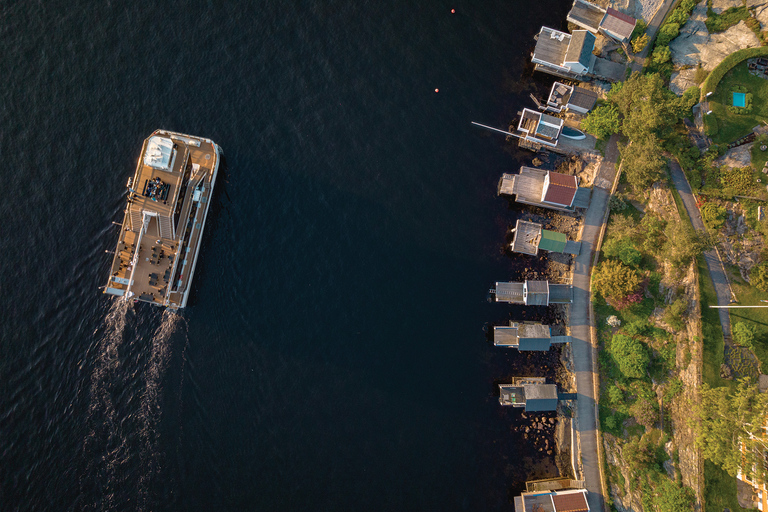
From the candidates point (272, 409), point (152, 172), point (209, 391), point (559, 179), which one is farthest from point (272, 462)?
point (559, 179)

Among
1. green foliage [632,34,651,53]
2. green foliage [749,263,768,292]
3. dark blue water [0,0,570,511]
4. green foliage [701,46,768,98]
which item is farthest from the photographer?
green foliage [632,34,651,53]

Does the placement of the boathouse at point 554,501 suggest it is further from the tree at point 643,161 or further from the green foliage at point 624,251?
the tree at point 643,161

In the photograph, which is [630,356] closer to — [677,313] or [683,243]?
[677,313]

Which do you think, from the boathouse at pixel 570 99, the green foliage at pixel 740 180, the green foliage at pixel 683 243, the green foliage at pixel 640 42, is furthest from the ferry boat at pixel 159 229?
the green foliage at pixel 740 180

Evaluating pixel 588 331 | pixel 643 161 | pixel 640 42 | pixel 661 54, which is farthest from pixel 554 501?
pixel 640 42

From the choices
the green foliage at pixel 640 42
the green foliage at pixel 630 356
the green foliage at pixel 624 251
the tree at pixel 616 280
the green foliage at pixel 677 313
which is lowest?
the green foliage at pixel 630 356

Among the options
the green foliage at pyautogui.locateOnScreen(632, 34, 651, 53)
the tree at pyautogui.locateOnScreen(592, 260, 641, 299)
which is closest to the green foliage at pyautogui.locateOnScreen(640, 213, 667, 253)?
the tree at pyautogui.locateOnScreen(592, 260, 641, 299)

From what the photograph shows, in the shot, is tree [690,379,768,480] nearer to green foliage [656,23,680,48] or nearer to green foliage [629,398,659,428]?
green foliage [629,398,659,428]

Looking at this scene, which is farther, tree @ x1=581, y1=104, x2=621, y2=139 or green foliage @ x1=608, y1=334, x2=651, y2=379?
tree @ x1=581, y1=104, x2=621, y2=139
